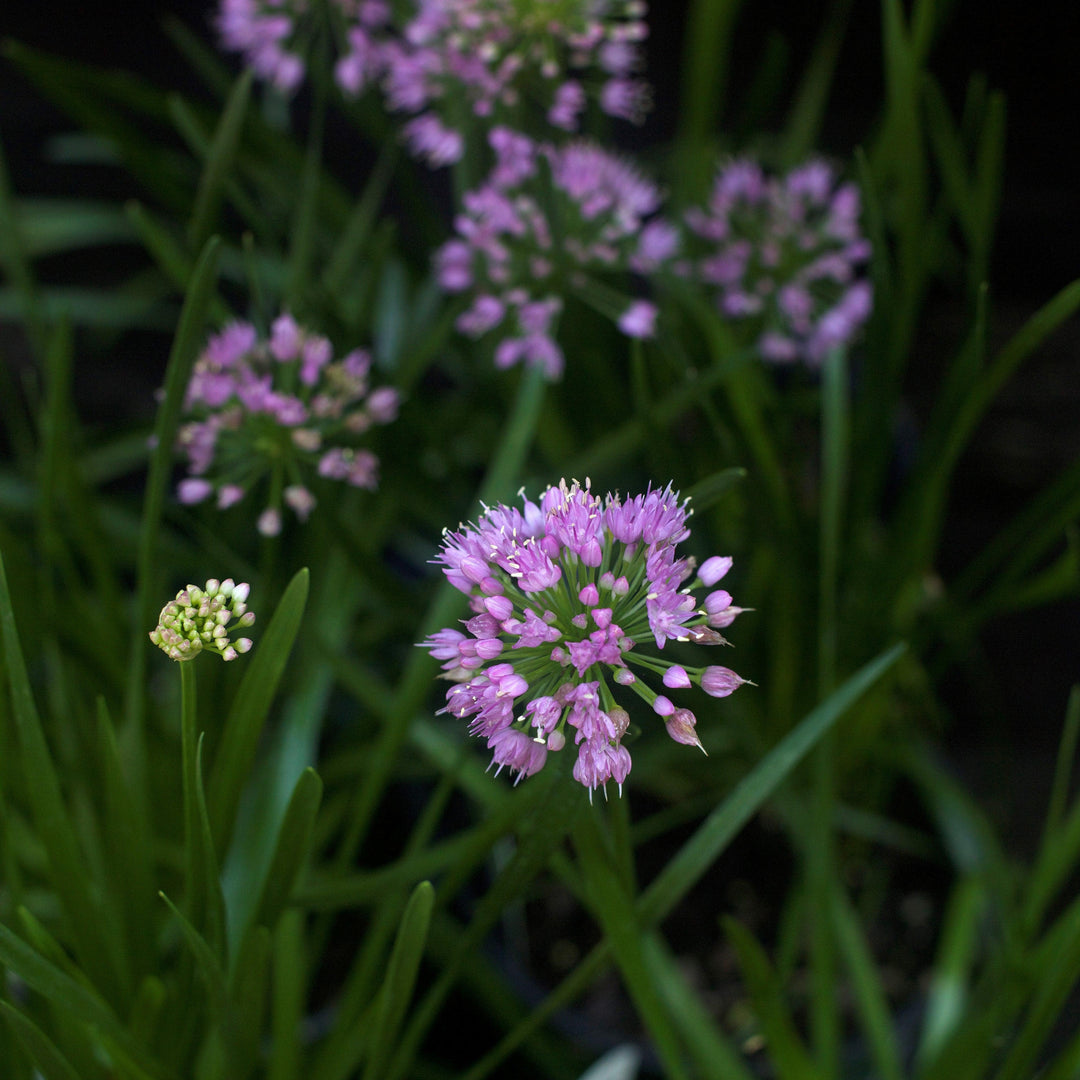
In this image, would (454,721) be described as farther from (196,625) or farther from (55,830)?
(196,625)

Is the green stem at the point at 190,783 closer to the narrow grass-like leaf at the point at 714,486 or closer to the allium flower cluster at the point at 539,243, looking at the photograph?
the narrow grass-like leaf at the point at 714,486

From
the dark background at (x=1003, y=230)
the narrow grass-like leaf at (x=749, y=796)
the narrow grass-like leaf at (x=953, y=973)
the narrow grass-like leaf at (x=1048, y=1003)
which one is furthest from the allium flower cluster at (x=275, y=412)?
the dark background at (x=1003, y=230)

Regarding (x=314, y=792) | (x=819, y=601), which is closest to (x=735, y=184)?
(x=819, y=601)

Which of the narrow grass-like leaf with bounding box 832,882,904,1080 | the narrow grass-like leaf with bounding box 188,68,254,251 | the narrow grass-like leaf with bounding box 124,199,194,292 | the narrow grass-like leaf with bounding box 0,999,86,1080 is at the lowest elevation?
the narrow grass-like leaf with bounding box 832,882,904,1080

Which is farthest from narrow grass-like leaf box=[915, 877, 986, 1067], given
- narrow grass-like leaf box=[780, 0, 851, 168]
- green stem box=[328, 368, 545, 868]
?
narrow grass-like leaf box=[780, 0, 851, 168]

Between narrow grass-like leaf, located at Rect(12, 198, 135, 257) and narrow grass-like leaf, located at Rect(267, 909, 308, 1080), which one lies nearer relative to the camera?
narrow grass-like leaf, located at Rect(267, 909, 308, 1080)

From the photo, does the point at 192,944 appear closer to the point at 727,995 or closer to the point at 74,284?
the point at 727,995

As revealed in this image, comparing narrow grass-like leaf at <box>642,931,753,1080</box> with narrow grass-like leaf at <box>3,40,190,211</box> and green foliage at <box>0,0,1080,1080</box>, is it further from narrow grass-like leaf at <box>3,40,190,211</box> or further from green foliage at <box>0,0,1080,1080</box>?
narrow grass-like leaf at <box>3,40,190,211</box>
